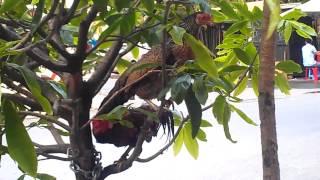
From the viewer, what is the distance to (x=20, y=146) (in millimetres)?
998

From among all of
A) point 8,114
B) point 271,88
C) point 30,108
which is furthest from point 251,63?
point 8,114

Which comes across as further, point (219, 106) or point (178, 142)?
point (178, 142)

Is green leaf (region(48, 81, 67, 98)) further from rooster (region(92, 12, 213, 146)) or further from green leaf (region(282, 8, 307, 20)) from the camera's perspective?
green leaf (region(282, 8, 307, 20))

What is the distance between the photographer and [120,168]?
155cm

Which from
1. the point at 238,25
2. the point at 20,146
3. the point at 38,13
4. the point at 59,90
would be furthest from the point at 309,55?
the point at 20,146

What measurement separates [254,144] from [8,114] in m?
7.04

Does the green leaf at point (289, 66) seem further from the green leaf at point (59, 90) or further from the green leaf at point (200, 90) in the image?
the green leaf at point (59, 90)

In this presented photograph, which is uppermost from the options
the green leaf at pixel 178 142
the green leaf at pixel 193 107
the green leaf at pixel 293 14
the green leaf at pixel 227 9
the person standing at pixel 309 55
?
the green leaf at pixel 227 9

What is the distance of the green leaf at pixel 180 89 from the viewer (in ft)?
4.03

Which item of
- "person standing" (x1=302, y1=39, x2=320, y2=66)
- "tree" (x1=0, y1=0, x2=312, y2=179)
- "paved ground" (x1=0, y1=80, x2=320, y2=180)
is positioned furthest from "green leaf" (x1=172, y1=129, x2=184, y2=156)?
"person standing" (x1=302, y1=39, x2=320, y2=66)

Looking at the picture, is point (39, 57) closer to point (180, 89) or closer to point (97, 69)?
point (97, 69)

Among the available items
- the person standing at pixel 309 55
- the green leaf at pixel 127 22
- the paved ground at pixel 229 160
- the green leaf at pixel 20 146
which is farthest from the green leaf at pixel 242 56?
the person standing at pixel 309 55

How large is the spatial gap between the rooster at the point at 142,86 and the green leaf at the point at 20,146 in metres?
0.48

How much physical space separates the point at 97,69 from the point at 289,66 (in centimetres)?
58
